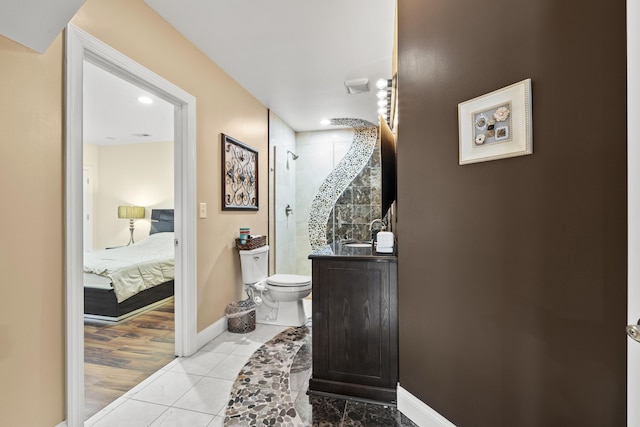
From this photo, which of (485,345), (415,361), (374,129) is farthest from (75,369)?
(374,129)

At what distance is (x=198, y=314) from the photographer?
8.22 feet

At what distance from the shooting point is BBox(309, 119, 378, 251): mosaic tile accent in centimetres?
444

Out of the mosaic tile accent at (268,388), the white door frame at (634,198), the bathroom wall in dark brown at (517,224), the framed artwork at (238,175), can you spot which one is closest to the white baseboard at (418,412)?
the bathroom wall in dark brown at (517,224)

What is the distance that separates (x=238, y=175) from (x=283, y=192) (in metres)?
1.23

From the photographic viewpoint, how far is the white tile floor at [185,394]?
1629 mm

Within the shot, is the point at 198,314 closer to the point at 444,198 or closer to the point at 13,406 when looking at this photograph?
the point at 13,406

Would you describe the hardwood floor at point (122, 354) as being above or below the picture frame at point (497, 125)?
below

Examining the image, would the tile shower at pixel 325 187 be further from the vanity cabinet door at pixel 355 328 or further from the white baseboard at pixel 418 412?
the white baseboard at pixel 418 412

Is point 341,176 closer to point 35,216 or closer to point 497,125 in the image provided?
point 497,125

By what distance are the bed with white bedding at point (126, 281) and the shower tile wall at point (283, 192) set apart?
1422 millimetres

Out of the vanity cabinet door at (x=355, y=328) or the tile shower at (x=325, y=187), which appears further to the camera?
the tile shower at (x=325, y=187)

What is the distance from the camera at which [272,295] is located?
297 centimetres

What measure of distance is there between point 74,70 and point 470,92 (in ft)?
6.03

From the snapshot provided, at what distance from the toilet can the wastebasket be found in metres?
0.19
